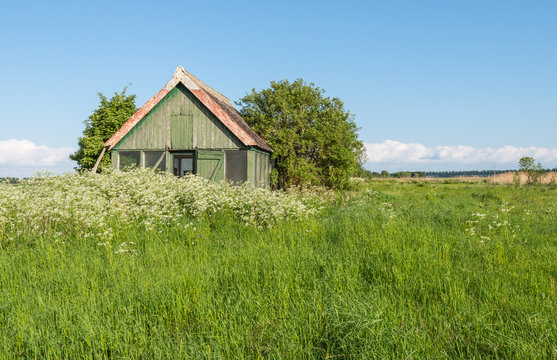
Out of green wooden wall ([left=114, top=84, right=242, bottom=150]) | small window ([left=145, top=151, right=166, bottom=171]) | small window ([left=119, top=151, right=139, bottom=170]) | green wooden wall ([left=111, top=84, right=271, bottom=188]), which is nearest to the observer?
green wooden wall ([left=111, top=84, right=271, bottom=188])

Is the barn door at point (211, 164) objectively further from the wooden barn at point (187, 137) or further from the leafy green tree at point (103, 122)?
the leafy green tree at point (103, 122)

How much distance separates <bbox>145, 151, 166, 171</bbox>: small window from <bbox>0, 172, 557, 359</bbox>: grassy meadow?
9534 mm

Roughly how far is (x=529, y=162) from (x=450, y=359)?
137ft

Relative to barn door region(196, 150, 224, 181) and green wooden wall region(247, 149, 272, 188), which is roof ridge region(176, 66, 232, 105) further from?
green wooden wall region(247, 149, 272, 188)

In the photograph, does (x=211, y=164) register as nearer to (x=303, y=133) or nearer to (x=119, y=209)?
(x=303, y=133)

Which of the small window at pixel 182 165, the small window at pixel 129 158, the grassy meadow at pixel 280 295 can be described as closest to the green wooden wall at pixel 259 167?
the small window at pixel 129 158

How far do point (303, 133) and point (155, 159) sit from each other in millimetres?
8652

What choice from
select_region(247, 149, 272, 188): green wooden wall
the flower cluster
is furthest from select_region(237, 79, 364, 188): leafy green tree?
the flower cluster

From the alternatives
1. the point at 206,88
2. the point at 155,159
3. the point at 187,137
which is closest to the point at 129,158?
the point at 155,159

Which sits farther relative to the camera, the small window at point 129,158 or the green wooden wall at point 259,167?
the small window at point 129,158

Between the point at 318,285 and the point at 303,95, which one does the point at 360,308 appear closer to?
the point at 318,285

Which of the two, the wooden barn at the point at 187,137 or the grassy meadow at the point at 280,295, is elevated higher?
the wooden barn at the point at 187,137

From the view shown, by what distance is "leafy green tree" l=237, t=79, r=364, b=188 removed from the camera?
64.5 ft

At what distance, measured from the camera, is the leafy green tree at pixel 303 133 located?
64.5 ft
